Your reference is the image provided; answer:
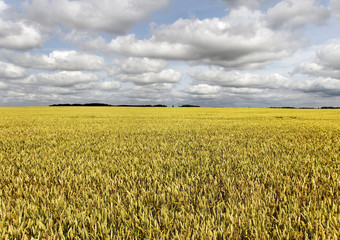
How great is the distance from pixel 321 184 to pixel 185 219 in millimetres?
2293

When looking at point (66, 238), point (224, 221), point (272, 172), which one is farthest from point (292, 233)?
point (66, 238)

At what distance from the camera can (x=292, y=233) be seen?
1896mm

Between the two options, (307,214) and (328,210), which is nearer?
(307,214)

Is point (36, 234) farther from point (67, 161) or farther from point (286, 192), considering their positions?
point (286, 192)

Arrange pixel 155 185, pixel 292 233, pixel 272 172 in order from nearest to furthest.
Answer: pixel 292 233, pixel 155 185, pixel 272 172

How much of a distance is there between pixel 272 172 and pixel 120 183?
2658 millimetres

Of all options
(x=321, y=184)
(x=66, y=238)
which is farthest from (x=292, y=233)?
(x=66, y=238)

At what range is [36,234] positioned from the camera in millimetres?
1986

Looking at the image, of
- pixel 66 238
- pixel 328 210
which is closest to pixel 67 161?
pixel 66 238

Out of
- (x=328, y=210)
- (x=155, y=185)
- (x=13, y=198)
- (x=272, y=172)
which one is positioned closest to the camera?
(x=328, y=210)

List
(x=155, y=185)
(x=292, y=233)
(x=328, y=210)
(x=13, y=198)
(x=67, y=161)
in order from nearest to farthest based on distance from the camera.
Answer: (x=292, y=233), (x=328, y=210), (x=13, y=198), (x=155, y=185), (x=67, y=161)

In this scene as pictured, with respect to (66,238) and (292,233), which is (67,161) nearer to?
(66,238)

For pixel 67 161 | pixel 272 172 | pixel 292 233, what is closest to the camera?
pixel 292 233

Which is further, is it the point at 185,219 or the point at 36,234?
the point at 185,219
